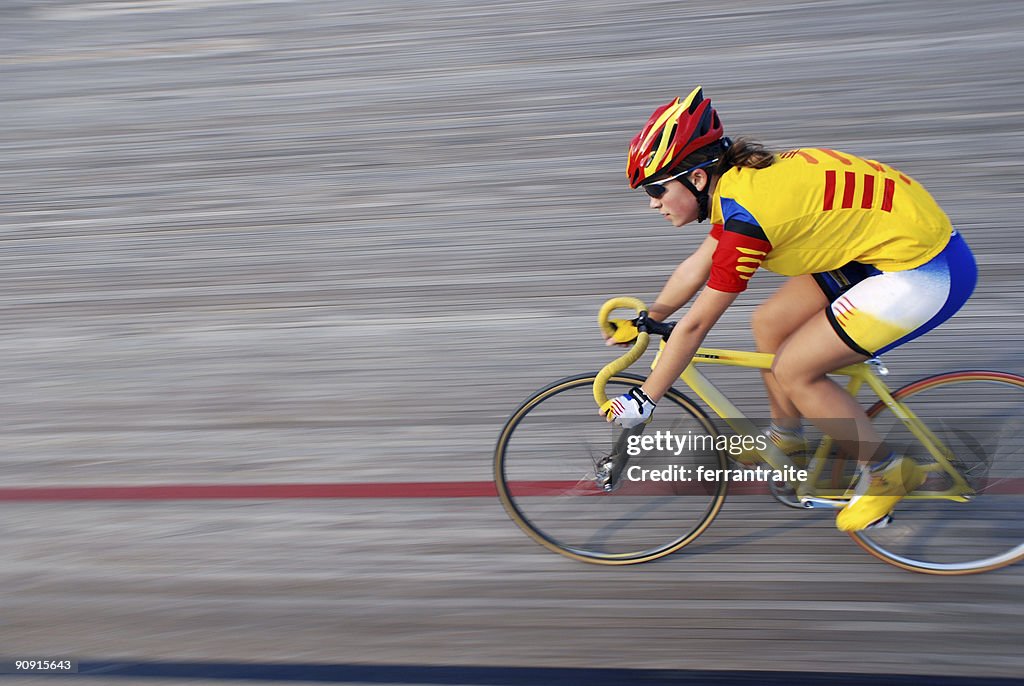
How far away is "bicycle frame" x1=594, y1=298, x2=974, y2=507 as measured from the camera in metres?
2.40

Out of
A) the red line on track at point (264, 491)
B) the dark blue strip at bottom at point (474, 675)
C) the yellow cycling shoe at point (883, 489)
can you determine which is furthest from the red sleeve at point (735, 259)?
the dark blue strip at bottom at point (474, 675)

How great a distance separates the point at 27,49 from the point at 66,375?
12.1 ft

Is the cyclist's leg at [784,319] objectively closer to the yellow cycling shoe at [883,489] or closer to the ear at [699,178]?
the yellow cycling shoe at [883,489]

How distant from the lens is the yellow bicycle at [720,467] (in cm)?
248

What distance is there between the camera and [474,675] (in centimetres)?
262

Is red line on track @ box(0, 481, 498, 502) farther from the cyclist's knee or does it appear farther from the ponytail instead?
the ponytail

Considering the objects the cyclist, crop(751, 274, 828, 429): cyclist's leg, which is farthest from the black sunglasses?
crop(751, 274, 828, 429): cyclist's leg

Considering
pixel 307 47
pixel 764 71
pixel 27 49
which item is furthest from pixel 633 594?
pixel 27 49

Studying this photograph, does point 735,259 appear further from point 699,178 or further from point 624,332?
point 624,332

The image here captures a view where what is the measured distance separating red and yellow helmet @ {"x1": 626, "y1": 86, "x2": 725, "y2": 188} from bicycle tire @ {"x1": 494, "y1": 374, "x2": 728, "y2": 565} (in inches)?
34.6

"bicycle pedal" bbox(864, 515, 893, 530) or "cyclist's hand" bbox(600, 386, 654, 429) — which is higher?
"cyclist's hand" bbox(600, 386, 654, 429)

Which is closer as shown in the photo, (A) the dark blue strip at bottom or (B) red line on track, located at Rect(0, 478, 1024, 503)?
(A) the dark blue strip at bottom

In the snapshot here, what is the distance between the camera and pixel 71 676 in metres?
2.71

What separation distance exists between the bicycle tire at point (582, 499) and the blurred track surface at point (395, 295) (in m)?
0.09
